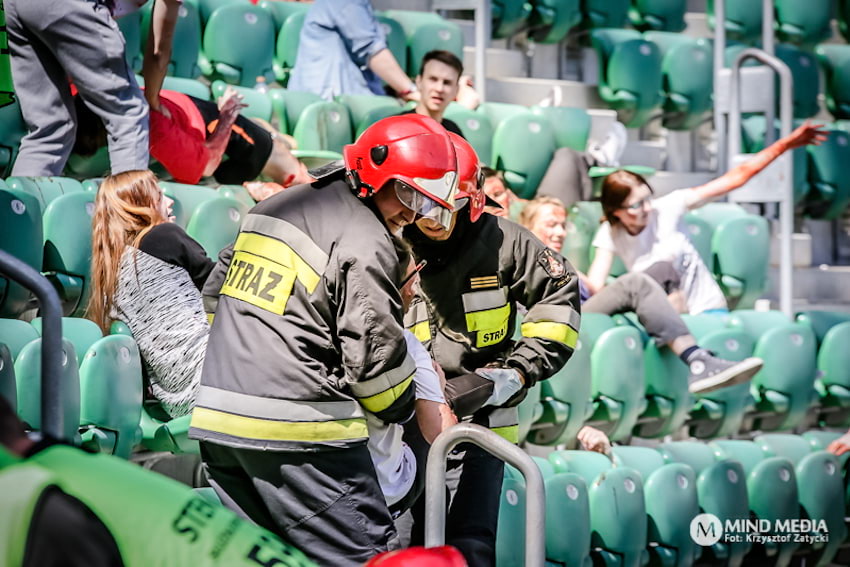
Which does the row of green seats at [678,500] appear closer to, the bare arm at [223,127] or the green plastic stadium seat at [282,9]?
the bare arm at [223,127]

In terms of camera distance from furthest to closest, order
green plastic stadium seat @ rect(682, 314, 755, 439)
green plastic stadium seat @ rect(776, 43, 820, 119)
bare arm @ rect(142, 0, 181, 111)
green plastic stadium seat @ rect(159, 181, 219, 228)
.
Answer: green plastic stadium seat @ rect(776, 43, 820, 119) < green plastic stadium seat @ rect(682, 314, 755, 439) < bare arm @ rect(142, 0, 181, 111) < green plastic stadium seat @ rect(159, 181, 219, 228)

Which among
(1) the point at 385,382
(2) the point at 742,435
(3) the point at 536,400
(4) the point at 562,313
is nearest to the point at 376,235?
→ (1) the point at 385,382

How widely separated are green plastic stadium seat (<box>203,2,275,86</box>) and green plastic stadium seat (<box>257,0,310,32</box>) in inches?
8.9

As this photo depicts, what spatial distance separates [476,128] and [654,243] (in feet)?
3.25

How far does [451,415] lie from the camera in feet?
9.61

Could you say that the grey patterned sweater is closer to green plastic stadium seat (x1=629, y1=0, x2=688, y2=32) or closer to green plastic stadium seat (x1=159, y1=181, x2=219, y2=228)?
green plastic stadium seat (x1=159, y1=181, x2=219, y2=228)

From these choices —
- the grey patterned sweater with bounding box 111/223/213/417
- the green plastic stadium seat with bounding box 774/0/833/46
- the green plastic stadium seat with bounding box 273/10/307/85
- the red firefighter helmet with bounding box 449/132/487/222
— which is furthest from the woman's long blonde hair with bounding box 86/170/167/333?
the green plastic stadium seat with bounding box 774/0/833/46

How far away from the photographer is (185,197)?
438 centimetres

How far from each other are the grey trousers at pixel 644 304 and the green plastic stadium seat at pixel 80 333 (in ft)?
7.87

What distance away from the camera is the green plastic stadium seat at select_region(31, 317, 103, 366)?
3.41 metres

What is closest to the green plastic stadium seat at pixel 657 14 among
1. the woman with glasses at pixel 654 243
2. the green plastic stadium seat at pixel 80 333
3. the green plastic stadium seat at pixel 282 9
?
the woman with glasses at pixel 654 243

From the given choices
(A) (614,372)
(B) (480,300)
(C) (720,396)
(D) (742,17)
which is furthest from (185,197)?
(D) (742,17)

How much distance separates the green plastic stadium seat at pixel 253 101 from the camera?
17.3 feet

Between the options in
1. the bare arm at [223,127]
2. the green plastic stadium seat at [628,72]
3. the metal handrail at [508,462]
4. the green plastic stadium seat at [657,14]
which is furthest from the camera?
the green plastic stadium seat at [657,14]
